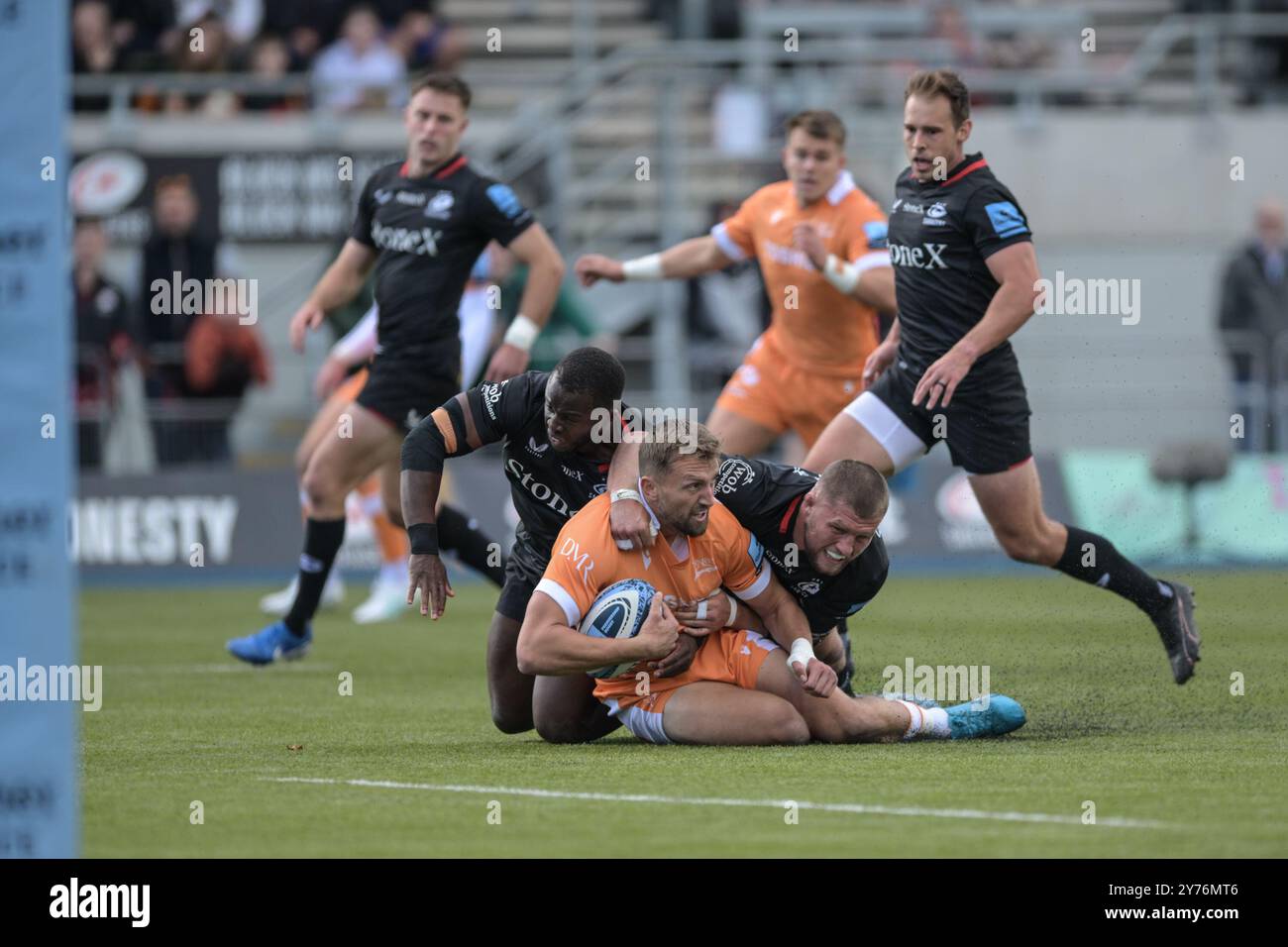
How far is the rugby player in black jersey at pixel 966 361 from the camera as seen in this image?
9.00 m

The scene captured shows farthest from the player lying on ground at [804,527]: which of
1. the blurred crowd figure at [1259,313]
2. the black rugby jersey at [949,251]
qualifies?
the blurred crowd figure at [1259,313]

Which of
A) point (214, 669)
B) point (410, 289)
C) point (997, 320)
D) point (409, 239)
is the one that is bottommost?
point (214, 669)

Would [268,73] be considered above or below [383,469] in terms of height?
above

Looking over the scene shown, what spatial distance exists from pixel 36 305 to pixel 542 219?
17.1 metres

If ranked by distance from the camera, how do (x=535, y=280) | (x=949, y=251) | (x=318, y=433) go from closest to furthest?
(x=949, y=251) → (x=535, y=280) → (x=318, y=433)

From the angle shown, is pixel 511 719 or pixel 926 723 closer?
pixel 926 723

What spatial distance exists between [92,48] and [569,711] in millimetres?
15836

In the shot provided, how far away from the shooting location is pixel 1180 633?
371 inches

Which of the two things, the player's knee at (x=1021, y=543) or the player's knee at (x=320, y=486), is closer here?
the player's knee at (x=1021, y=543)

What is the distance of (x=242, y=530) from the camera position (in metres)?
18.6

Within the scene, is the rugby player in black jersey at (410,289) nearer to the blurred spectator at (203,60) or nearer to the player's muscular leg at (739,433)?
the player's muscular leg at (739,433)

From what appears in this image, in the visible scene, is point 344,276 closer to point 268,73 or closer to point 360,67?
point 268,73

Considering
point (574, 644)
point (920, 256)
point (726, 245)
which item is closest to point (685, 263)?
point (726, 245)

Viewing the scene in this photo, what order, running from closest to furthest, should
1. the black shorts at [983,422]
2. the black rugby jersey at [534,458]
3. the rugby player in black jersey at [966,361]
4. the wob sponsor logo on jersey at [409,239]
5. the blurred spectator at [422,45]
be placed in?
the black rugby jersey at [534,458]
the rugby player in black jersey at [966,361]
the black shorts at [983,422]
the wob sponsor logo on jersey at [409,239]
the blurred spectator at [422,45]
